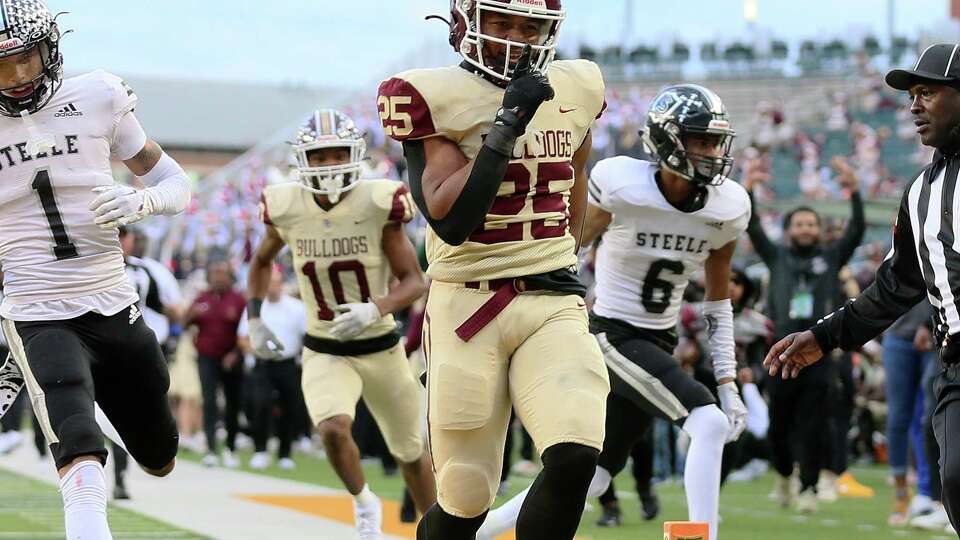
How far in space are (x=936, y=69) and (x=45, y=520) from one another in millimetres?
6083

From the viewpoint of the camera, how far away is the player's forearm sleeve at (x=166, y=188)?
5.34 m

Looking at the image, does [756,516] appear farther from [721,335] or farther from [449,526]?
[449,526]

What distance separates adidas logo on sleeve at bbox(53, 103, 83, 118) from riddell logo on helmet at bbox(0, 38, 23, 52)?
263 mm

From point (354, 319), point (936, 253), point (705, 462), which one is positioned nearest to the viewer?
point (936, 253)

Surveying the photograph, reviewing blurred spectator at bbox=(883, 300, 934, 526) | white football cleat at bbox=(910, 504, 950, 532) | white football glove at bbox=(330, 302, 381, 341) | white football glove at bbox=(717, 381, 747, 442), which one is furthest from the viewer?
blurred spectator at bbox=(883, 300, 934, 526)

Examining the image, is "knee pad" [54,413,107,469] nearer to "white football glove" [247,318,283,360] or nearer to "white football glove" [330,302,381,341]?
"white football glove" [330,302,381,341]

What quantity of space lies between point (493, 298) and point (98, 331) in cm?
146

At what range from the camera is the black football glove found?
4.52 metres

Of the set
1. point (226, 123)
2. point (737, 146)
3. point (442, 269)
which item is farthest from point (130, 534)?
point (226, 123)

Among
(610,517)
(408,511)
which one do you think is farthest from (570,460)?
(610,517)

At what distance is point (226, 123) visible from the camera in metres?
65.6

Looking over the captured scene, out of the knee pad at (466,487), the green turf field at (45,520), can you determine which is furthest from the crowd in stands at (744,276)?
the knee pad at (466,487)

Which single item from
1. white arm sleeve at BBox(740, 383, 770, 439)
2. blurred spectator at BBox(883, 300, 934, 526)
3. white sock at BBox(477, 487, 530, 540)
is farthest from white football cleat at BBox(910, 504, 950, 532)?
white sock at BBox(477, 487, 530, 540)

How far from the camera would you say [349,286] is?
7.60m
